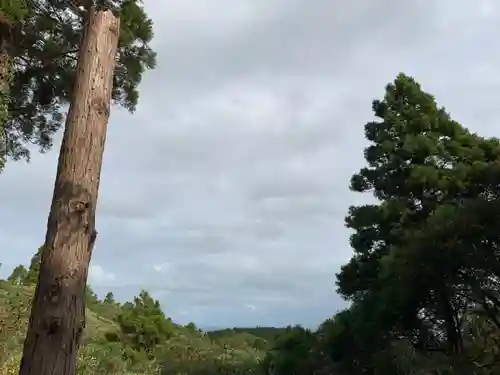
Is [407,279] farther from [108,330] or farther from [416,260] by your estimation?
[108,330]

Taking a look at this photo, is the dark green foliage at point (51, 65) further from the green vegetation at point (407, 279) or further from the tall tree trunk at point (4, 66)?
the green vegetation at point (407, 279)

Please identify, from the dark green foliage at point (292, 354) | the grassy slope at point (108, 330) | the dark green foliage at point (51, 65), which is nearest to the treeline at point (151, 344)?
the grassy slope at point (108, 330)

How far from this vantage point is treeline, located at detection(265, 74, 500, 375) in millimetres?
9695

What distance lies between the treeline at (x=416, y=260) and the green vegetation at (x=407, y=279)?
3 cm

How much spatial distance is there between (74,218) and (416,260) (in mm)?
8045

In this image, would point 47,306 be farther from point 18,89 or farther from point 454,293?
point 454,293

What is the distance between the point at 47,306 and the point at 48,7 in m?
5.59

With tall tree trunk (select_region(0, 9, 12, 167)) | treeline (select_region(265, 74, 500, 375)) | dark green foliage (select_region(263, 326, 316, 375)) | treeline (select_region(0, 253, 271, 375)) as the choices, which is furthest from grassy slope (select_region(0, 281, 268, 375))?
treeline (select_region(265, 74, 500, 375))

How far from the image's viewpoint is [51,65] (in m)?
7.56

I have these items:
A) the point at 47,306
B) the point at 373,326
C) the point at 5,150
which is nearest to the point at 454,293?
the point at 373,326

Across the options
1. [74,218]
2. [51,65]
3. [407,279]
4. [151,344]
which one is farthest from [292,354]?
[74,218]

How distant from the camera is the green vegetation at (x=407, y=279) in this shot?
955cm

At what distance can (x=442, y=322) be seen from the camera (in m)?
11.2

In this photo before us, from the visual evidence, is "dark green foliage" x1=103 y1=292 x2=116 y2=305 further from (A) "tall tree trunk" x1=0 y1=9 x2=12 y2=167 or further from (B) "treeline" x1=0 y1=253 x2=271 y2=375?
(A) "tall tree trunk" x1=0 y1=9 x2=12 y2=167
